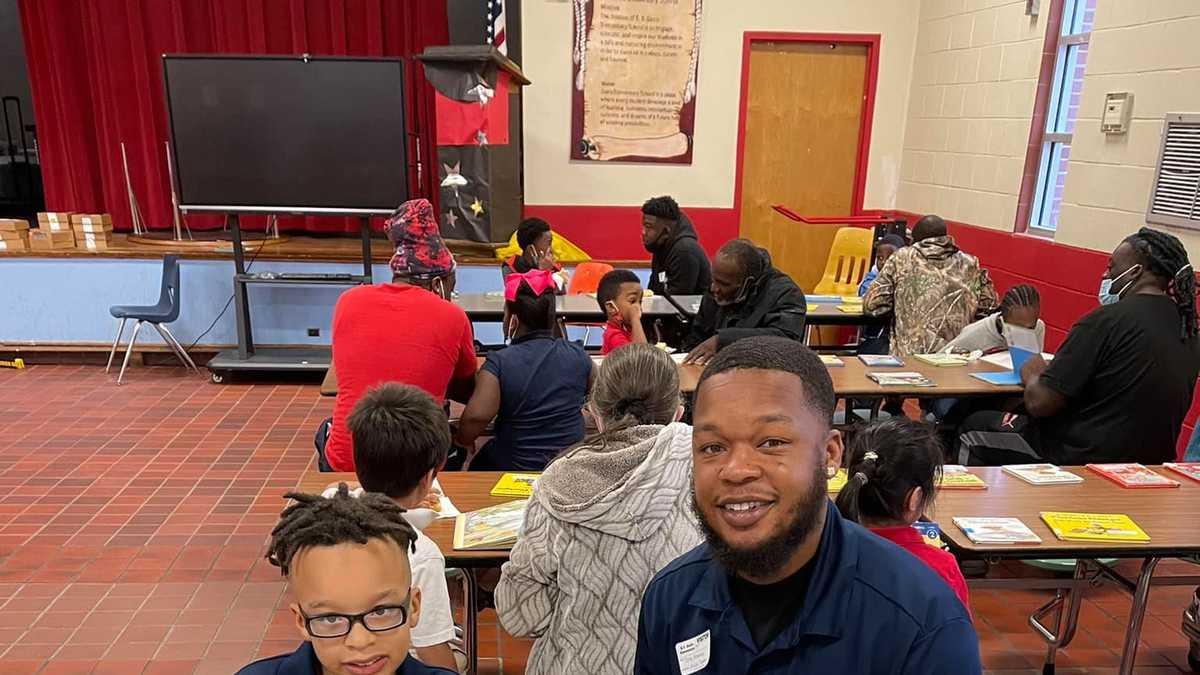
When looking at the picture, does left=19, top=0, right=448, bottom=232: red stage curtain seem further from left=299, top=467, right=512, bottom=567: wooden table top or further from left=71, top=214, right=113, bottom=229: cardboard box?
left=299, top=467, right=512, bottom=567: wooden table top

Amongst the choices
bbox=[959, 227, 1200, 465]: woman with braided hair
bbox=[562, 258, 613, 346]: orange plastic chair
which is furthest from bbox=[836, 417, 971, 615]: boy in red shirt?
bbox=[562, 258, 613, 346]: orange plastic chair

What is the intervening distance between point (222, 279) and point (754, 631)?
20.5 feet

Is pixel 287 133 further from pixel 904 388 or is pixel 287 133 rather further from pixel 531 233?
pixel 904 388

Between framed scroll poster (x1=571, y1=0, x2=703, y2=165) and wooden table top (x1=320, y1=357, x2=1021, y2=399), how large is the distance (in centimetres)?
405

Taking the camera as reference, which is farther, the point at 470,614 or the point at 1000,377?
the point at 1000,377

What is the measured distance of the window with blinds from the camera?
13.6 feet

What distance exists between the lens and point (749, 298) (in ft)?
13.4

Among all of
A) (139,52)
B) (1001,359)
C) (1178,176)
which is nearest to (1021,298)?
(1001,359)

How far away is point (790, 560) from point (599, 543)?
27.1 inches

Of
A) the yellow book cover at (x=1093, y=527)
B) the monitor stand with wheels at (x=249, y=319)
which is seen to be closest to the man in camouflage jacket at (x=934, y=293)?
the yellow book cover at (x=1093, y=527)

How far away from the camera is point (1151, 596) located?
341cm

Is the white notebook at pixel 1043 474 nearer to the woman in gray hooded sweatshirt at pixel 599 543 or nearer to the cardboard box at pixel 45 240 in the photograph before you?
the woman in gray hooded sweatshirt at pixel 599 543

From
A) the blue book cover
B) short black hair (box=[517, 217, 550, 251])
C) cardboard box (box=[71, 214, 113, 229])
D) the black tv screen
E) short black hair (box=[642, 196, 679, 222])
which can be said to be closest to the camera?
the blue book cover

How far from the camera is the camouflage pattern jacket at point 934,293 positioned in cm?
461
